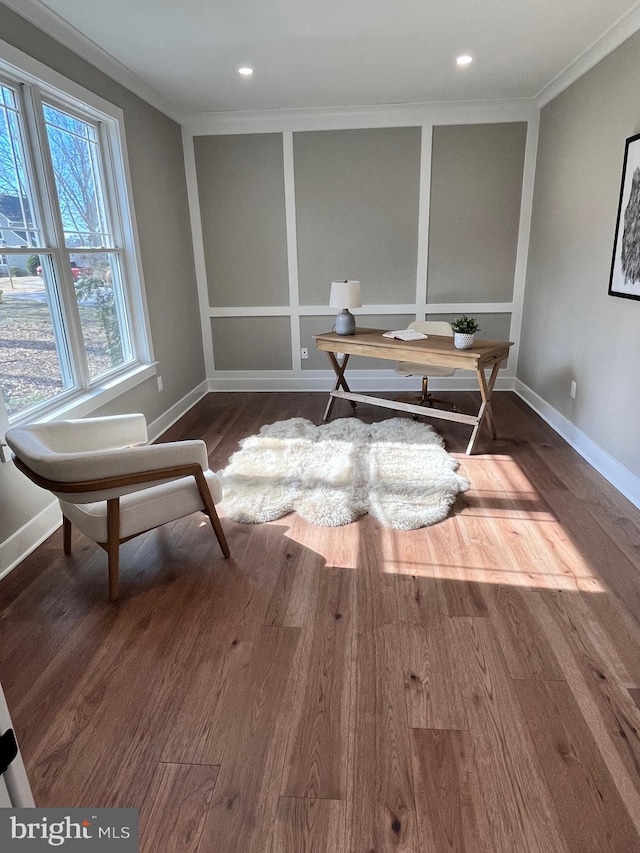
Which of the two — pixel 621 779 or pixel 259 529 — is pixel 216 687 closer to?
pixel 259 529

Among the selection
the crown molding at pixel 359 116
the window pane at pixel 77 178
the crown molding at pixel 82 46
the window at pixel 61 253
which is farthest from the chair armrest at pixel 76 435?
the crown molding at pixel 359 116

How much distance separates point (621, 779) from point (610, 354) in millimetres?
2495

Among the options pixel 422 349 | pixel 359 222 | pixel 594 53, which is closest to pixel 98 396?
pixel 422 349

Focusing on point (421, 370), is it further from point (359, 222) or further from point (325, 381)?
point (359, 222)

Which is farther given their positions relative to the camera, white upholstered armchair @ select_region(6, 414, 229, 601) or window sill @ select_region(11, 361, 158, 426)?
window sill @ select_region(11, 361, 158, 426)

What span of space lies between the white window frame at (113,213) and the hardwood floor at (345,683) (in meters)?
0.86

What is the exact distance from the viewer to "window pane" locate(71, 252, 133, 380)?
321cm

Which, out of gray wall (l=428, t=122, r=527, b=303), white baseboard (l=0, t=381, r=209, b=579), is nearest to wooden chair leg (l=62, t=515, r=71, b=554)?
white baseboard (l=0, t=381, r=209, b=579)

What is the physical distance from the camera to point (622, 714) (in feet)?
5.13

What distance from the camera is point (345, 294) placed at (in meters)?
4.02

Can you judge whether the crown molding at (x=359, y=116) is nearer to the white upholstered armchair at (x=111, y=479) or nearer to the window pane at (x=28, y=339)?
the window pane at (x=28, y=339)

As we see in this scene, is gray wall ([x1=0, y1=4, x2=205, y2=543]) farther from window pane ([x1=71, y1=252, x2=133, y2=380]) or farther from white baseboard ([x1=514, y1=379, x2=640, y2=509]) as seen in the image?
white baseboard ([x1=514, y1=379, x2=640, y2=509])

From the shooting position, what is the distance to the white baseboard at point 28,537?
2.36m

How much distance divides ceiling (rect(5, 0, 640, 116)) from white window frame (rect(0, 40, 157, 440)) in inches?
9.6
